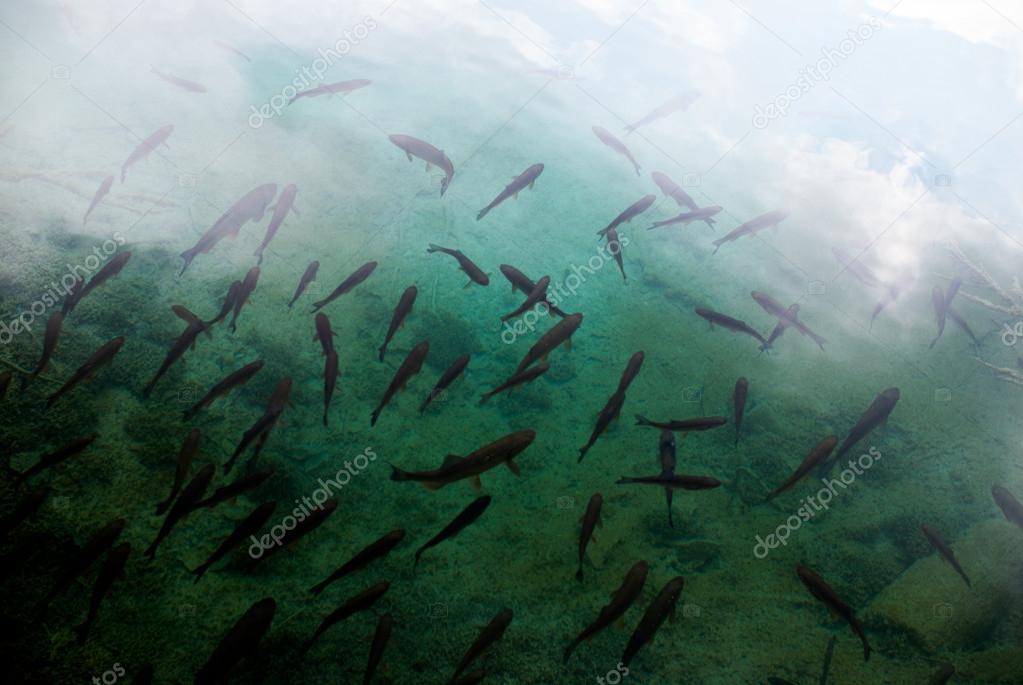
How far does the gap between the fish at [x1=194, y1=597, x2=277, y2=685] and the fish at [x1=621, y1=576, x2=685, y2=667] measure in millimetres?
2263

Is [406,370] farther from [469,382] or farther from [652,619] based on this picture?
[652,619]

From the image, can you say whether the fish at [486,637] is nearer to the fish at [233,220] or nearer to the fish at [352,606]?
the fish at [352,606]

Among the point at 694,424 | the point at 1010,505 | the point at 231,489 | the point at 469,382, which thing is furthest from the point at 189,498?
the point at 1010,505

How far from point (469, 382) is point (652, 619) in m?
3.30

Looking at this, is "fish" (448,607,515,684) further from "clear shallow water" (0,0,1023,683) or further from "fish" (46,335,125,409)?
Result: "fish" (46,335,125,409)

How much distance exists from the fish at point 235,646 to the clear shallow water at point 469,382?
49cm

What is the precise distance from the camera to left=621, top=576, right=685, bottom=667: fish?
10.7 ft

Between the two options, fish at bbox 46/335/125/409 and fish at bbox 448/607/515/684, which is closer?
fish at bbox 448/607/515/684

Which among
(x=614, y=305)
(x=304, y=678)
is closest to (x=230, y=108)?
(x=614, y=305)

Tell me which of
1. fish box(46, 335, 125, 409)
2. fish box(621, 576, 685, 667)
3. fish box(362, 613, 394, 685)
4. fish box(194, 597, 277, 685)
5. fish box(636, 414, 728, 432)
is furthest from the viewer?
fish box(636, 414, 728, 432)

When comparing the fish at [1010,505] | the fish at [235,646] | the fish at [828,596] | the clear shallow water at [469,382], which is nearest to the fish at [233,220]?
the clear shallow water at [469,382]

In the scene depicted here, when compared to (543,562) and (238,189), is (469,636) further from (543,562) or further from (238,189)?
(238,189)

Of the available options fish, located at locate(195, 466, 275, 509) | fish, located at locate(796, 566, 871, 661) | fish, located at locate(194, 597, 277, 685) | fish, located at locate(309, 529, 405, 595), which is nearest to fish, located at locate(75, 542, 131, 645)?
fish, located at locate(195, 466, 275, 509)

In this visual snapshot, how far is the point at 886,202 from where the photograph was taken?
37.6 ft
